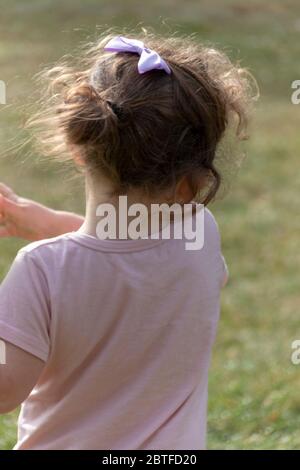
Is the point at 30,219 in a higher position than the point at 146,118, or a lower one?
lower

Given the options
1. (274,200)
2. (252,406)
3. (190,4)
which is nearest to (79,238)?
(252,406)

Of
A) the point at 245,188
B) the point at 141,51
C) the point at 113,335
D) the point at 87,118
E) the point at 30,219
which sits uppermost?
the point at 141,51

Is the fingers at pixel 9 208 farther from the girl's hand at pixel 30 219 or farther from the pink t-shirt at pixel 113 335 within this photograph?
the pink t-shirt at pixel 113 335

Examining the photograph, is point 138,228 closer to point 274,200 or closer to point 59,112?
point 59,112

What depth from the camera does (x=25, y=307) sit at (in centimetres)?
206

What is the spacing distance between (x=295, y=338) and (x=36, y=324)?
3627mm

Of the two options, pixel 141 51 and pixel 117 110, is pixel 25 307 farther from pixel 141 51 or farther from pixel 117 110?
pixel 141 51

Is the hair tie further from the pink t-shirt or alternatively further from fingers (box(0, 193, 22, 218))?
fingers (box(0, 193, 22, 218))

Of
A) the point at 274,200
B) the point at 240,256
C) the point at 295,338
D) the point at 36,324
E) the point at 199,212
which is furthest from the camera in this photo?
the point at 274,200

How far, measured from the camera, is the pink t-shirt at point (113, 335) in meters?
2.09

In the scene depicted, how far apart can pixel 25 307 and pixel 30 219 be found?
0.60 m

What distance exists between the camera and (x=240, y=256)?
7070 mm

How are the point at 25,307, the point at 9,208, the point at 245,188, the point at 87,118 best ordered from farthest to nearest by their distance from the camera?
1. the point at 245,188
2. the point at 9,208
3. the point at 87,118
4. the point at 25,307

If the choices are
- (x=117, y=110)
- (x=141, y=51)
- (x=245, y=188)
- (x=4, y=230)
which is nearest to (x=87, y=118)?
(x=117, y=110)
